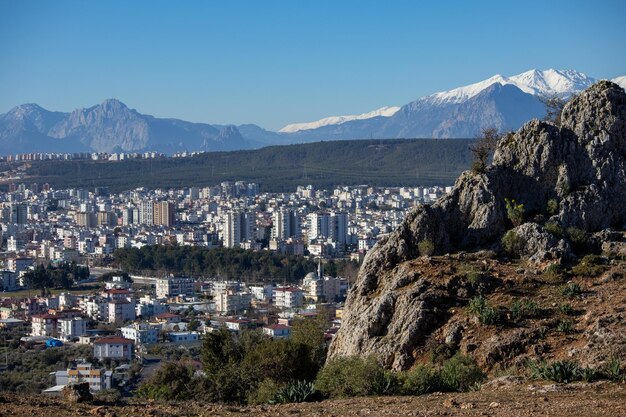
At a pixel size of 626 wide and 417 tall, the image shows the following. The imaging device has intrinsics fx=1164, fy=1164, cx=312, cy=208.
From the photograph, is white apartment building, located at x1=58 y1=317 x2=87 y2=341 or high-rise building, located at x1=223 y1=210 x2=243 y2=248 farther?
high-rise building, located at x1=223 y1=210 x2=243 y2=248

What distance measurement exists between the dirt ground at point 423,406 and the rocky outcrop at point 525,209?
338cm

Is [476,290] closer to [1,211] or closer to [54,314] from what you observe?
[54,314]

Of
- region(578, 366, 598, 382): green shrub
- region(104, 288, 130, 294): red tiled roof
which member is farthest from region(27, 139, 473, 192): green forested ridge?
region(578, 366, 598, 382): green shrub

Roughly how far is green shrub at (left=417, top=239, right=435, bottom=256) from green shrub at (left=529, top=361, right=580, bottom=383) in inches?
158

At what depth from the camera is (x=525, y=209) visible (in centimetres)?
1762

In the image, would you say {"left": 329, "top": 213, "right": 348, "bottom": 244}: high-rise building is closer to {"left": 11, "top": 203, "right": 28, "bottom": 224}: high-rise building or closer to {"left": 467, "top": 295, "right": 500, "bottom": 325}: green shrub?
{"left": 11, "top": 203, "right": 28, "bottom": 224}: high-rise building

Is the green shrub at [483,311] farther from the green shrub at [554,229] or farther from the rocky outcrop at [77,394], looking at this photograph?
the rocky outcrop at [77,394]

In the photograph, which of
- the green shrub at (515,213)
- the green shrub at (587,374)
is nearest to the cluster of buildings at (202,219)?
the green shrub at (515,213)

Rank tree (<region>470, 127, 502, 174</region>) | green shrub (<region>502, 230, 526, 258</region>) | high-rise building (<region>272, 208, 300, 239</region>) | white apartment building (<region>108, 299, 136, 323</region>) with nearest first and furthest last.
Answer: green shrub (<region>502, 230, 526, 258</region>) < tree (<region>470, 127, 502, 174</region>) < white apartment building (<region>108, 299, 136, 323</region>) < high-rise building (<region>272, 208, 300, 239</region>)

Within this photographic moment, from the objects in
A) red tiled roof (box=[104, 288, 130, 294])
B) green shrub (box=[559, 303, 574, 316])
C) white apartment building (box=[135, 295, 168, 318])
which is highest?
green shrub (box=[559, 303, 574, 316])

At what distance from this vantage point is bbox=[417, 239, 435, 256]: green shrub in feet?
54.2

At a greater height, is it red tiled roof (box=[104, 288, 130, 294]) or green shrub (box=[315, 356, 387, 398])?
green shrub (box=[315, 356, 387, 398])

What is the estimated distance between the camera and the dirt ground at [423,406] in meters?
10.6

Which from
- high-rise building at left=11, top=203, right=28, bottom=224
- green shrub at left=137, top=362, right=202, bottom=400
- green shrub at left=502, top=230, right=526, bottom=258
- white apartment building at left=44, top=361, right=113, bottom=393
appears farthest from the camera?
high-rise building at left=11, top=203, right=28, bottom=224
